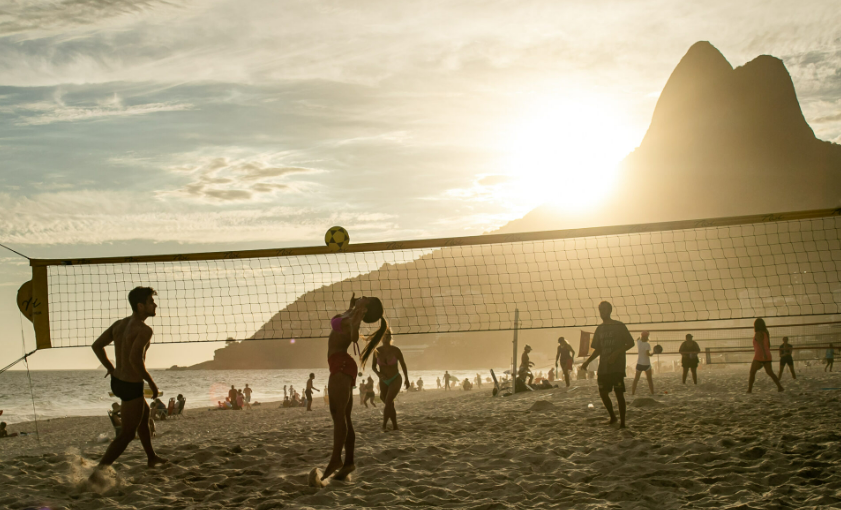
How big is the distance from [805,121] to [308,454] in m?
143

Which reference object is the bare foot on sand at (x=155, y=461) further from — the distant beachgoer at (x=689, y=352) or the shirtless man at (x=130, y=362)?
the distant beachgoer at (x=689, y=352)

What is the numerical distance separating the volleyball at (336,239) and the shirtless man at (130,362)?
2.64m

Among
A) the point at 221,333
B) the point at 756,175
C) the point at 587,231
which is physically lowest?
the point at 221,333

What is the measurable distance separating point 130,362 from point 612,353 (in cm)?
510

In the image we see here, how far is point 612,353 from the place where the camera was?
23.2 feet

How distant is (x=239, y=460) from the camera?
592 centimetres

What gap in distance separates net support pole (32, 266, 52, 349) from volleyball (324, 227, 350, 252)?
11.5ft

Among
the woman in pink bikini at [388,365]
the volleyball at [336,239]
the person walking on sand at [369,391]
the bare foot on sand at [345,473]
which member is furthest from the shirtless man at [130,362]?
the person walking on sand at [369,391]

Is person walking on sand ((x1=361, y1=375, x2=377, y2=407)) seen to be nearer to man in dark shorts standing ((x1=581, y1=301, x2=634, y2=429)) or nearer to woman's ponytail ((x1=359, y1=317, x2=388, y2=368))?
man in dark shorts standing ((x1=581, y1=301, x2=634, y2=429))

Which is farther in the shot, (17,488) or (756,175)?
(756,175)

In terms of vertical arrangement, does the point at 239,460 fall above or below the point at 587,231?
below

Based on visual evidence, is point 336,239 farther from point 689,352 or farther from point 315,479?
point 689,352

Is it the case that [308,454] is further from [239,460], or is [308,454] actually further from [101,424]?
[101,424]

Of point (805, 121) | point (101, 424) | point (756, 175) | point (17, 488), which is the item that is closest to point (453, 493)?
point (17, 488)
